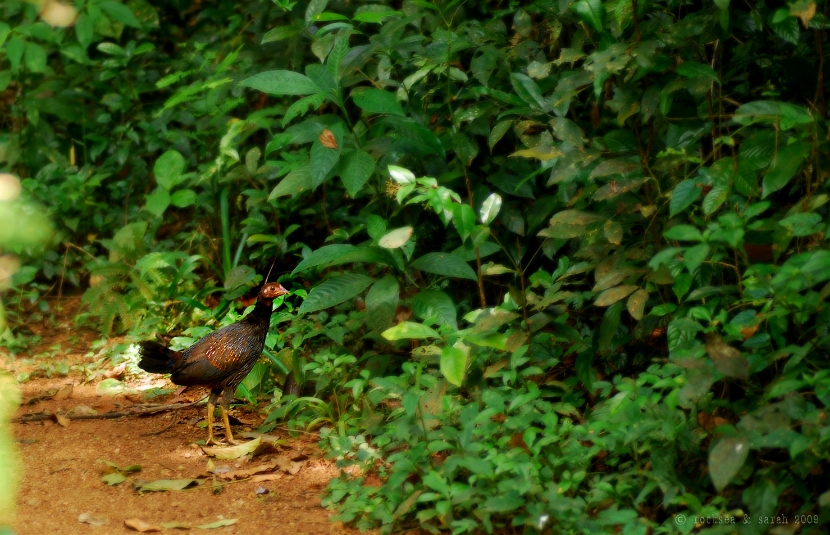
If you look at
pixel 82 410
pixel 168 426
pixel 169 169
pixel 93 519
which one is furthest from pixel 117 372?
pixel 93 519

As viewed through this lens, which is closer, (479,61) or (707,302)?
(707,302)

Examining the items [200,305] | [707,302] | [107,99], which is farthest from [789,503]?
[107,99]

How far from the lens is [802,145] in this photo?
11.1 feet

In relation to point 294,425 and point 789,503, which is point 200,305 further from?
→ point 789,503

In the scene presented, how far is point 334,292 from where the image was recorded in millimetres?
4695

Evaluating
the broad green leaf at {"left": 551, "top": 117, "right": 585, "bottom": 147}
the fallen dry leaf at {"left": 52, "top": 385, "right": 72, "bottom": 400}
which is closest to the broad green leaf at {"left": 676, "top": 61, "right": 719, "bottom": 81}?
the broad green leaf at {"left": 551, "top": 117, "right": 585, "bottom": 147}

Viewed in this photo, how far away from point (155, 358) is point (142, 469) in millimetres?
678

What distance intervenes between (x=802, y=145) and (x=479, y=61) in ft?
6.42

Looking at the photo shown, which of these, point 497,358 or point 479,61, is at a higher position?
point 479,61

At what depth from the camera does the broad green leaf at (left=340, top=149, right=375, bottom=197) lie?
15.2 ft

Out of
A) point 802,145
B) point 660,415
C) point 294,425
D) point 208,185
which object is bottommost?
point 294,425

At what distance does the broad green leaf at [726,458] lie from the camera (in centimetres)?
295

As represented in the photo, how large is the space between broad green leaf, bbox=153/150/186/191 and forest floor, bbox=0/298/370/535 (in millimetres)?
1609

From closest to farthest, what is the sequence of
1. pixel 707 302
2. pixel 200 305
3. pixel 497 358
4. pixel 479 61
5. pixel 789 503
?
pixel 789 503 → pixel 707 302 → pixel 497 358 → pixel 479 61 → pixel 200 305
